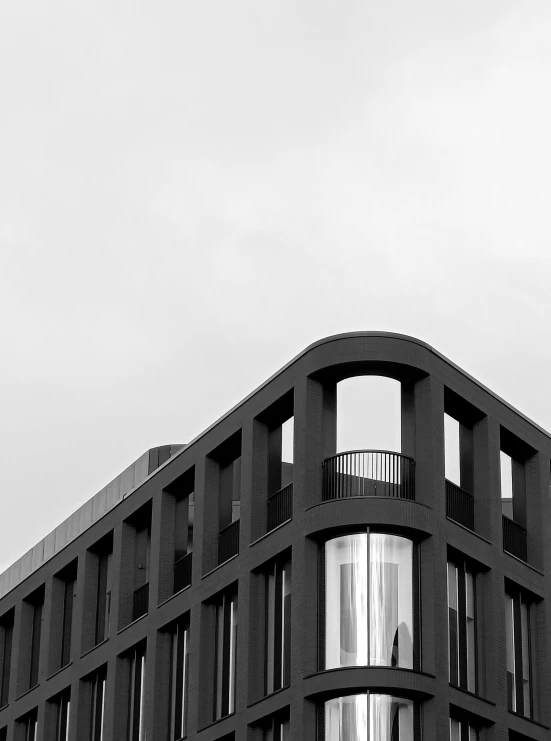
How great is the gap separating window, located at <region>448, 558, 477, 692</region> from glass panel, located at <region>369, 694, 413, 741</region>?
3050mm

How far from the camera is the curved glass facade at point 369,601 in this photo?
4862 centimetres

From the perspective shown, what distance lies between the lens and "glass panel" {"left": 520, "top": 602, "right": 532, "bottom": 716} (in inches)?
2133

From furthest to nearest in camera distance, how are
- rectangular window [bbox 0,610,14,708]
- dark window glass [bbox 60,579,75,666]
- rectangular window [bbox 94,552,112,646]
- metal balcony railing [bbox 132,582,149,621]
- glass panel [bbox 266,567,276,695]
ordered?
1. rectangular window [bbox 0,610,14,708]
2. dark window glass [bbox 60,579,75,666]
3. rectangular window [bbox 94,552,112,646]
4. metal balcony railing [bbox 132,582,149,621]
5. glass panel [bbox 266,567,276,695]

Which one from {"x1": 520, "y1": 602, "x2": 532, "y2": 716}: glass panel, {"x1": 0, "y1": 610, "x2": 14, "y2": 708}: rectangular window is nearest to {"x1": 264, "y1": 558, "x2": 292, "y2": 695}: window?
{"x1": 520, "y1": 602, "x2": 532, "y2": 716}: glass panel

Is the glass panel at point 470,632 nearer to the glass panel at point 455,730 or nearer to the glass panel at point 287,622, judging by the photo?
the glass panel at point 455,730

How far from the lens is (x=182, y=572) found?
58.9 m

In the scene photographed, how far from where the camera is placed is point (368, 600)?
49.0 m

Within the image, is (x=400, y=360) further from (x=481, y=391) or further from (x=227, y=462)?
(x=227, y=462)

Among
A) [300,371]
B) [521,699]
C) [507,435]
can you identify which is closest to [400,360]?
[300,371]

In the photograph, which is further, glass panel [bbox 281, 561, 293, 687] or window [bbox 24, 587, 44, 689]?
window [bbox 24, 587, 44, 689]

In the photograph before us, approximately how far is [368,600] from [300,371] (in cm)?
741

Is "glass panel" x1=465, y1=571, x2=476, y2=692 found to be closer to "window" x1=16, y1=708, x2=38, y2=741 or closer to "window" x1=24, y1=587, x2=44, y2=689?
"window" x1=16, y1=708, x2=38, y2=741

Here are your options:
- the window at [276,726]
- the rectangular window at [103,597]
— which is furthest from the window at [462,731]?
the rectangular window at [103,597]

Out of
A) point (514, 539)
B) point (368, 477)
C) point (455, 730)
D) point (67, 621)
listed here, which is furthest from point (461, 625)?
point (67, 621)
